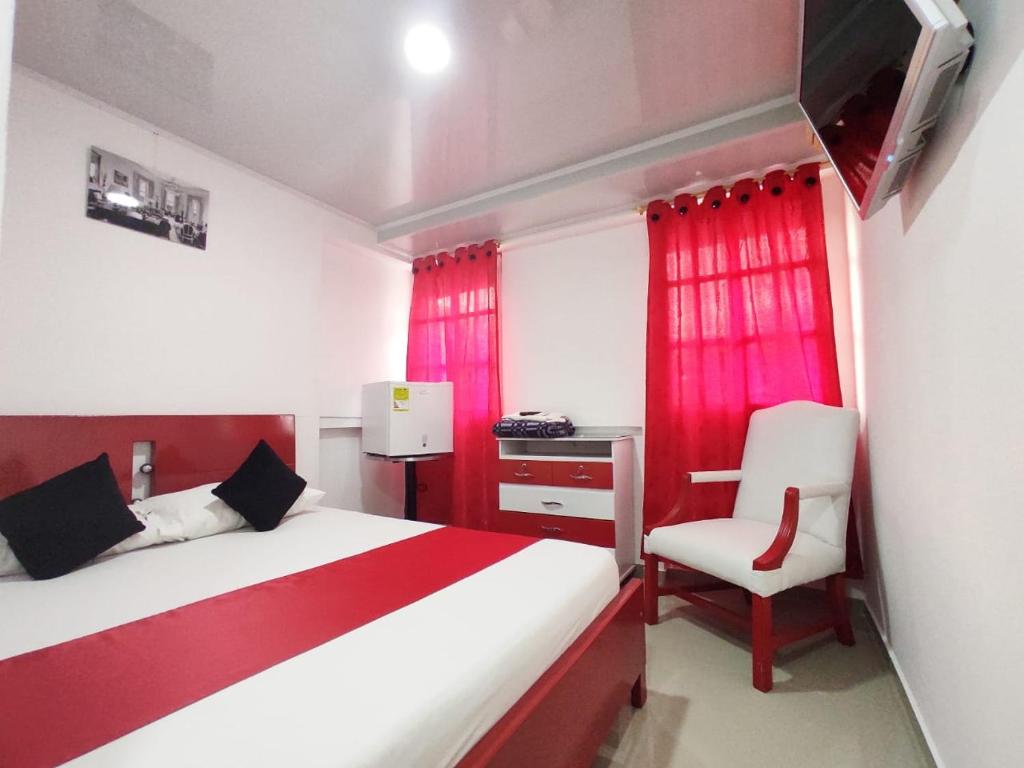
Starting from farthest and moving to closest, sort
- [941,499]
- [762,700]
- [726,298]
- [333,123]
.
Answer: [726,298] → [333,123] → [762,700] → [941,499]

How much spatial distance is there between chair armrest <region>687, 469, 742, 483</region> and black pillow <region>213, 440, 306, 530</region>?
6.87 ft

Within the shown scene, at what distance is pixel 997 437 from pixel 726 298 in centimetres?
195

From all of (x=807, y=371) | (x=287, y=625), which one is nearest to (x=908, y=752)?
(x=807, y=371)

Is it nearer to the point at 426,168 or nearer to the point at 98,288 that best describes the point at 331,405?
the point at 98,288

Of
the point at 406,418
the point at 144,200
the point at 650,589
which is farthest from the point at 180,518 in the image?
the point at 650,589

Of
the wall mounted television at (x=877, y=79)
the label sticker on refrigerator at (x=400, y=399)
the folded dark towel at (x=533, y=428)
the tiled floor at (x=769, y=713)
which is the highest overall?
the wall mounted television at (x=877, y=79)

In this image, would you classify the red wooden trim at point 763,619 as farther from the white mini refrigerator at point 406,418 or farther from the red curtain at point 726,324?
the white mini refrigerator at point 406,418

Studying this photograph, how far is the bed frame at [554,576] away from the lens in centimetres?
98

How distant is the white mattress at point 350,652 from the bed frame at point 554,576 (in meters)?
0.05

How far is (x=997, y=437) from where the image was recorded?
0.90 metres

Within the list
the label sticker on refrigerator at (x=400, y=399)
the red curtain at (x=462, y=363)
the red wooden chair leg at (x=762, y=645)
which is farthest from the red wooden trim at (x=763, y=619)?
the label sticker on refrigerator at (x=400, y=399)

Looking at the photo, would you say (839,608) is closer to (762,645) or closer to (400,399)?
(762,645)

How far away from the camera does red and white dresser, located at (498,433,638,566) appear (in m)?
2.66

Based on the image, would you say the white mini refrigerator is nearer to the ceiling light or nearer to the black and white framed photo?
the black and white framed photo
